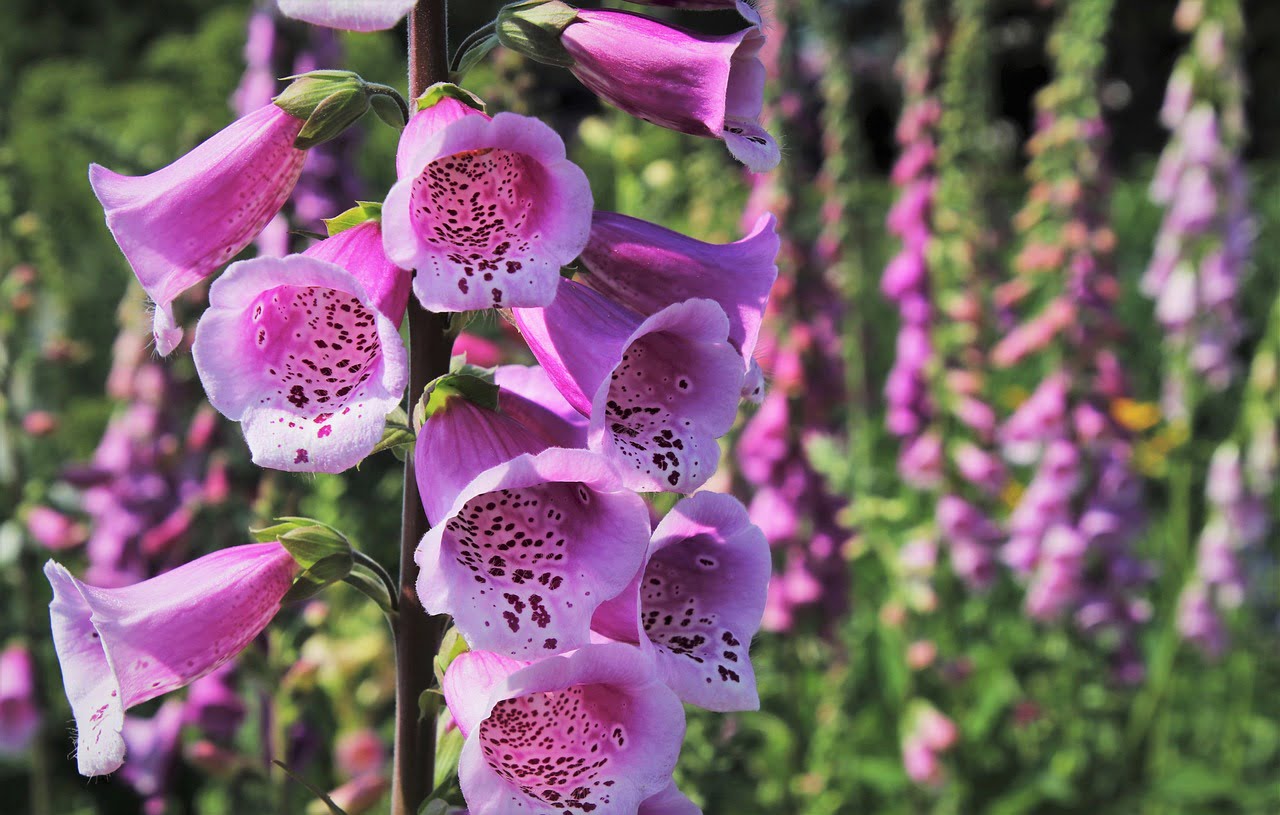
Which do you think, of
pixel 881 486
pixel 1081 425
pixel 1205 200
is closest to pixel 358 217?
pixel 1081 425

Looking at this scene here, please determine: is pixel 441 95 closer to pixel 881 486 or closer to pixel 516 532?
pixel 516 532

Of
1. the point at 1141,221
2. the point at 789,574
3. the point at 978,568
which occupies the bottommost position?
the point at 1141,221

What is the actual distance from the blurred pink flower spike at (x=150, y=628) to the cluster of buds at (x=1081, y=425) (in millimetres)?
2344

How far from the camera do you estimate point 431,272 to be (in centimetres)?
68

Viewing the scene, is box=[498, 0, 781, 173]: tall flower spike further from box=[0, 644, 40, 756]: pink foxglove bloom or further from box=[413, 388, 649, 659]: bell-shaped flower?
box=[0, 644, 40, 756]: pink foxglove bloom

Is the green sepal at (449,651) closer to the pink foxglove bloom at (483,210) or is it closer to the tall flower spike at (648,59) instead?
the pink foxglove bloom at (483,210)

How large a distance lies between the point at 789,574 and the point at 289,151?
5.56 feet

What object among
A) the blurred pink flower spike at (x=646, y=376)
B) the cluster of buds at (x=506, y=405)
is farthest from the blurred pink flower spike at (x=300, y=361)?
the blurred pink flower spike at (x=646, y=376)

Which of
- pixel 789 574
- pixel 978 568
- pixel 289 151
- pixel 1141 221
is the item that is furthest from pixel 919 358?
pixel 1141 221

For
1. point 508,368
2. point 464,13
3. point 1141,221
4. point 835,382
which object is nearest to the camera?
point 508,368

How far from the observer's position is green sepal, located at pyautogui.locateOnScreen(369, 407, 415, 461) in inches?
31.3

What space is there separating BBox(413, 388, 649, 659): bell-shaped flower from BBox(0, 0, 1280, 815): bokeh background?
0.81 metres

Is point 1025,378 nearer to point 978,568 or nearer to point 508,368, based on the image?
point 978,568

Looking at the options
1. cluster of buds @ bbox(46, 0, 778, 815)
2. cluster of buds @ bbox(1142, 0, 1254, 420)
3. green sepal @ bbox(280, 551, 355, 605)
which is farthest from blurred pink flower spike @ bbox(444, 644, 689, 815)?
cluster of buds @ bbox(1142, 0, 1254, 420)
